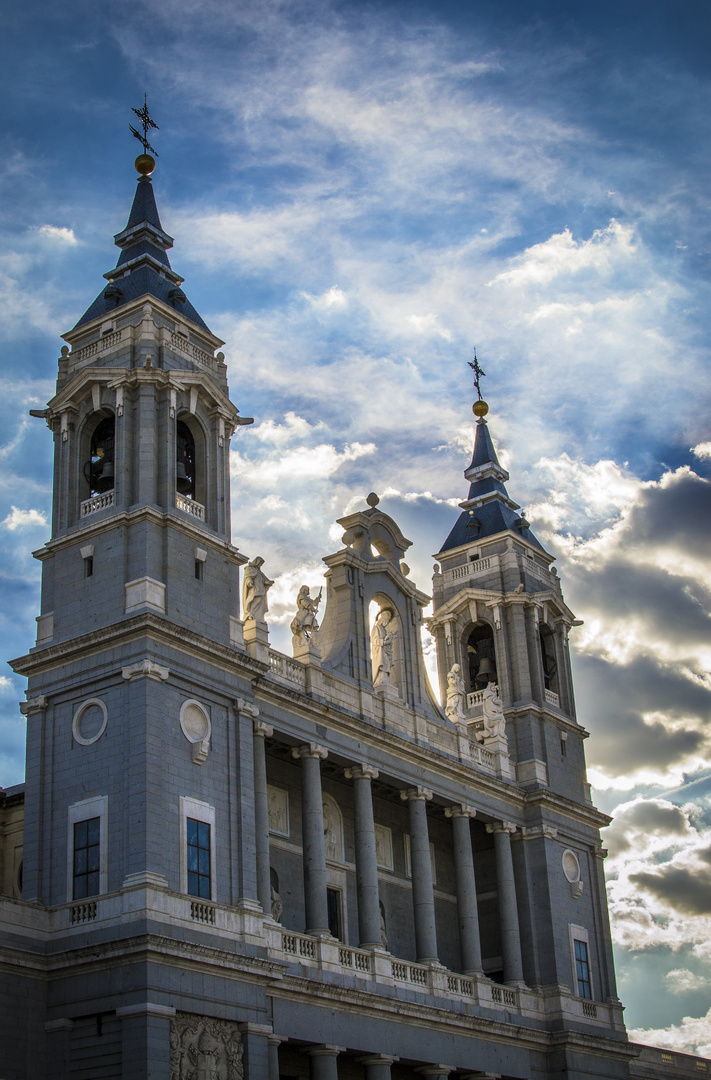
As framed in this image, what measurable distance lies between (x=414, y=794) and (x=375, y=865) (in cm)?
391

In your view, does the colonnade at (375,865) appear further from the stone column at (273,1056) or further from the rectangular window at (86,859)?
the rectangular window at (86,859)

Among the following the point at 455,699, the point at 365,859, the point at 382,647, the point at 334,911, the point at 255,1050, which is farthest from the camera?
the point at 455,699

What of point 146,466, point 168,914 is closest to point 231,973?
point 168,914

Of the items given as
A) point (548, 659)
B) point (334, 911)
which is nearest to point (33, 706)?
point (334, 911)

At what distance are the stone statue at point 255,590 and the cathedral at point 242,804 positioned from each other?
0.10 metres

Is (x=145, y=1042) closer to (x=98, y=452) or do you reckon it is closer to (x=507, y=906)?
(x=98, y=452)

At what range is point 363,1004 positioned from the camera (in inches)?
1549

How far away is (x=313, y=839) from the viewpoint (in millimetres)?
40406

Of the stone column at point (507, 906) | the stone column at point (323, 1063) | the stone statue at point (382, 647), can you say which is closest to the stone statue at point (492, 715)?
the stone column at point (507, 906)

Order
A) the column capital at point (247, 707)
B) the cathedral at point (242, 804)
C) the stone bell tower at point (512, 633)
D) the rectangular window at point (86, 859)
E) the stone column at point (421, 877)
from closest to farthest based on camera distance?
the cathedral at point (242, 804), the rectangular window at point (86, 859), the column capital at point (247, 707), the stone column at point (421, 877), the stone bell tower at point (512, 633)

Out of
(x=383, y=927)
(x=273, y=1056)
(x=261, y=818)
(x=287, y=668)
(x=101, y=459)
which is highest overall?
(x=101, y=459)

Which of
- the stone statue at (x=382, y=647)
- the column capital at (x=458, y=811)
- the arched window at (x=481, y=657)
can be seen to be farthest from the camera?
the arched window at (x=481, y=657)

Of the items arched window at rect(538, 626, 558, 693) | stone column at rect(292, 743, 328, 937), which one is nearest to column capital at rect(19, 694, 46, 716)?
stone column at rect(292, 743, 328, 937)

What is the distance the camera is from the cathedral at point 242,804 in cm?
3356
